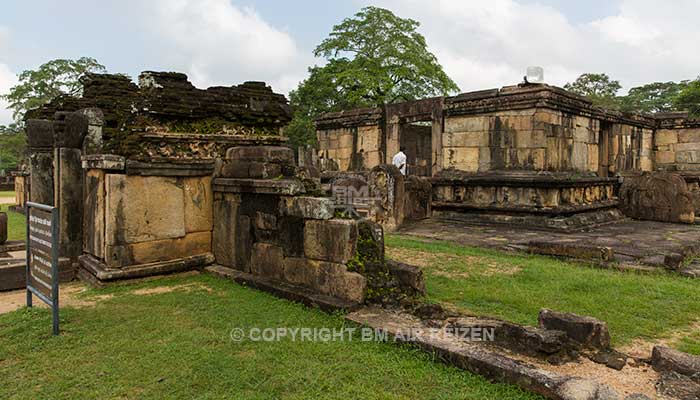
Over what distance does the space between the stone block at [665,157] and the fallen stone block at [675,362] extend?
52.2ft

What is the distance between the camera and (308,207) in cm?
475

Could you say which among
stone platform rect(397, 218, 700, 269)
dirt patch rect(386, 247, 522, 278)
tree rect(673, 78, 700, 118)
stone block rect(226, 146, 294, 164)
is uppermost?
tree rect(673, 78, 700, 118)

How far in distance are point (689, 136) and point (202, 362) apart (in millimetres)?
17827

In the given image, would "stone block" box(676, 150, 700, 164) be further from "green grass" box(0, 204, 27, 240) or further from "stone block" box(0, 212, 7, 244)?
"green grass" box(0, 204, 27, 240)

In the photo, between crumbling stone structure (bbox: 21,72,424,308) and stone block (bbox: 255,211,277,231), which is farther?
stone block (bbox: 255,211,277,231)

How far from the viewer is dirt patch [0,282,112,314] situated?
183 inches

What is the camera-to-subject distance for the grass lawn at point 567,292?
411cm

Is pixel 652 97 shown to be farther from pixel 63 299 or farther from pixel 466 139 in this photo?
pixel 63 299

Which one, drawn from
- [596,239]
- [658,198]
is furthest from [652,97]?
[596,239]

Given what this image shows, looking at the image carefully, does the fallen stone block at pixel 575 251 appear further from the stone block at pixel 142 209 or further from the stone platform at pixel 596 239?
the stone block at pixel 142 209

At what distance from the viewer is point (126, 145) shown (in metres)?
5.84

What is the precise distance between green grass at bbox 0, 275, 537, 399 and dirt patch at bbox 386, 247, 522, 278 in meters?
2.51

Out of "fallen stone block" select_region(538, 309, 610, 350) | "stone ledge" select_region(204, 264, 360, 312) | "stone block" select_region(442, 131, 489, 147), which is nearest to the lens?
"fallen stone block" select_region(538, 309, 610, 350)

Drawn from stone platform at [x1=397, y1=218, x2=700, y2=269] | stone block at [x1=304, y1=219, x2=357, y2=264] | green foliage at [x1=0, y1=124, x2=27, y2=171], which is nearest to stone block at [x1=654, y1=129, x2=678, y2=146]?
stone platform at [x1=397, y1=218, x2=700, y2=269]
